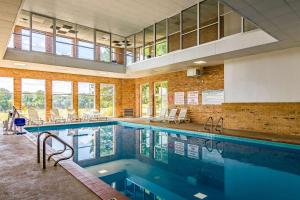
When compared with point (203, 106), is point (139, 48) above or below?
above

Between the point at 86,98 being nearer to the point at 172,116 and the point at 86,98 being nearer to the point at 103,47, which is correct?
the point at 103,47

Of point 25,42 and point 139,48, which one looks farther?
point 139,48

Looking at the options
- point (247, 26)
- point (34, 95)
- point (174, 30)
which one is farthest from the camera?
point (34, 95)

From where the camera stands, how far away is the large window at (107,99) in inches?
553

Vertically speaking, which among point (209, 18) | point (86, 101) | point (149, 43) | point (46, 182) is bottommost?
point (46, 182)

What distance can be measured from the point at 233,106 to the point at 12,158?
7554 millimetres

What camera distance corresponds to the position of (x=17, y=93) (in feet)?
35.6

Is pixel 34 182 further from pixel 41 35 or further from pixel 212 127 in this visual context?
pixel 41 35

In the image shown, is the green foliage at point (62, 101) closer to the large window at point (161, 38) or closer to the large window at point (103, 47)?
the large window at point (103, 47)

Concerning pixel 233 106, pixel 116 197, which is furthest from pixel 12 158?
pixel 233 106

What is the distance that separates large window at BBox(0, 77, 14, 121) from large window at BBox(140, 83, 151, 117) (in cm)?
756

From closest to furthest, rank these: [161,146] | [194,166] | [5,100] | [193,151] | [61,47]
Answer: [194,166], [193,151], [161,146], [61,47], [5,100]

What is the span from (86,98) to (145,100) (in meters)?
3.87

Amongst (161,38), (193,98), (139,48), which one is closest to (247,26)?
(193,98)
